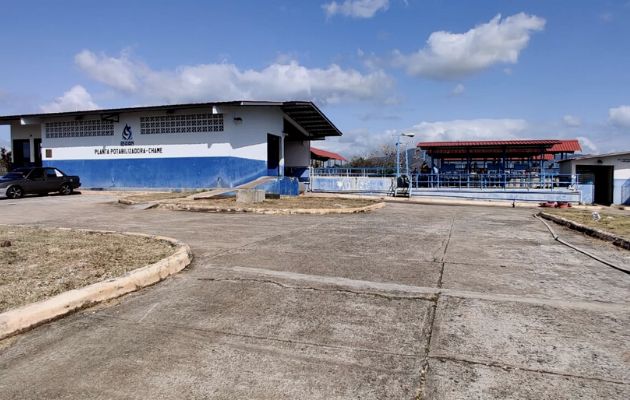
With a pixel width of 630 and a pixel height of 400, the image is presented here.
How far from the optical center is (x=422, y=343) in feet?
12.5

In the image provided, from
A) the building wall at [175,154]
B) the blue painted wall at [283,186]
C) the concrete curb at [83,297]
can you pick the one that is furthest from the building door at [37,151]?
the concrete curb at [83,297]

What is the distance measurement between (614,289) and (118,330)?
5.72 metres

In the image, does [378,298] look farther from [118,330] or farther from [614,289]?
[614,289]

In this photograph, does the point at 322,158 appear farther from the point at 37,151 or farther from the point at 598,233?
the point at 598,233

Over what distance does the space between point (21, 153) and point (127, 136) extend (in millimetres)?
12065

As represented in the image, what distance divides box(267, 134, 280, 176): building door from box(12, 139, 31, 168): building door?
18.5 meters

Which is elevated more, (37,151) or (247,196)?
(37,151)

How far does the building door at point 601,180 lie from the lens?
114 feet

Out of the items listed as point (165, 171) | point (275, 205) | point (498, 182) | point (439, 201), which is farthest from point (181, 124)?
point (498, 182)

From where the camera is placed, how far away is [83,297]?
4719 mm

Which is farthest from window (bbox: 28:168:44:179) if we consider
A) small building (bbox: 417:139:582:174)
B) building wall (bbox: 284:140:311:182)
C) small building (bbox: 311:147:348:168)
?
small building (bbox: 311:147:348:168)

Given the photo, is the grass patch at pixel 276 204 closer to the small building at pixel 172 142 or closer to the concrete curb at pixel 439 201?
the small building at pixel 172 142

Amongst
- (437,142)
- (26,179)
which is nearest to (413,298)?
(26,179)

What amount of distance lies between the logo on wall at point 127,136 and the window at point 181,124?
0.87 m
